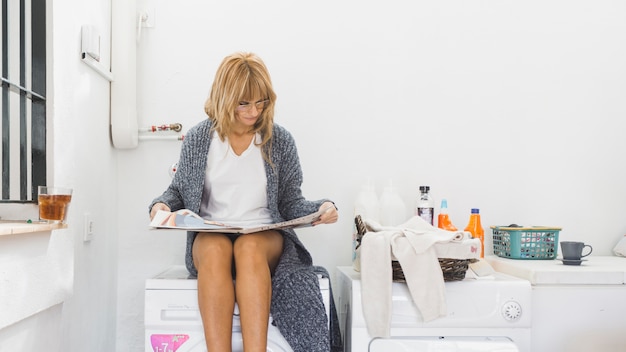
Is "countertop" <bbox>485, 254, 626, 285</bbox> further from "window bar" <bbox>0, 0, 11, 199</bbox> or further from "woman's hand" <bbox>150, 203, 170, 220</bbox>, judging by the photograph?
"window bar" <bbox>0, 0, 11, 199</bbox>

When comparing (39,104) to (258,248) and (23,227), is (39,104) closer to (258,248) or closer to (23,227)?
(23,227)

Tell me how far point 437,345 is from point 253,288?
640mm

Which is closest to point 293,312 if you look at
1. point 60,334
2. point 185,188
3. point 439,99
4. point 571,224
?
point 185,188

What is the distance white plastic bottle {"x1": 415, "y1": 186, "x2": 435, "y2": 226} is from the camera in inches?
99.1

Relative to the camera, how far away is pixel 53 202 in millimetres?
1688

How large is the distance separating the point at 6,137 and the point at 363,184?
139 cm

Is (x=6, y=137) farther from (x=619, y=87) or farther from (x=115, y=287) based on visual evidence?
(x=619, y=87)

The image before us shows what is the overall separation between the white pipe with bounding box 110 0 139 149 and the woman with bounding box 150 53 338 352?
0.45m

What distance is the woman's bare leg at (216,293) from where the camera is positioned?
5.85 ft

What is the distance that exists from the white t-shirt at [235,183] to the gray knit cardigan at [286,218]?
0.03 m

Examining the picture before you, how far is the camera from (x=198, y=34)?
8.66 feet

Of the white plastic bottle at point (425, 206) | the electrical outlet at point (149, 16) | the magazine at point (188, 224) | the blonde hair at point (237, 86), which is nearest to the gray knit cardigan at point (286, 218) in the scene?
the blonde hair at point (237, 86)

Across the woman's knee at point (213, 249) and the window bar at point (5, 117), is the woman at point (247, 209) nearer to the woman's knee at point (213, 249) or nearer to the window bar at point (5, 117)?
the woman's knee at point (213, 249)

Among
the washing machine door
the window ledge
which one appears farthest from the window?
the washing machine door
